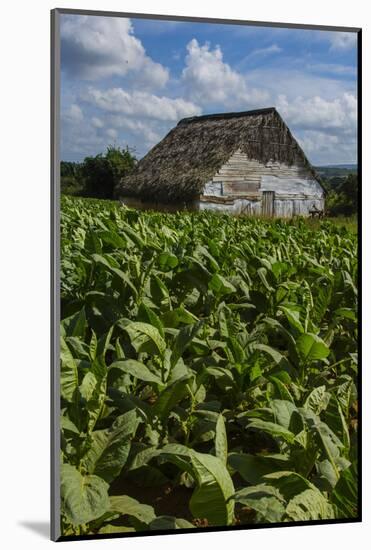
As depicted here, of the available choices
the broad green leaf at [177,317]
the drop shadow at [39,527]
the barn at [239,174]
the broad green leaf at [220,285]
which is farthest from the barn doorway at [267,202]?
the drop shadow at [39,527]

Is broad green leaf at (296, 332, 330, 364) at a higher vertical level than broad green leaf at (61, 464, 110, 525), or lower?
higher

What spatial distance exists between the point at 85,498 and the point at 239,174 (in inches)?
50.8

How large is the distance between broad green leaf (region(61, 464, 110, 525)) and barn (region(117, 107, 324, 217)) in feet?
3.36

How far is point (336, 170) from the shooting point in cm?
352

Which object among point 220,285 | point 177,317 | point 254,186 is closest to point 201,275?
point 220,285

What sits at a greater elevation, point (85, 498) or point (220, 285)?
point (220, 285)

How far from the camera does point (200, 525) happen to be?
3.12m

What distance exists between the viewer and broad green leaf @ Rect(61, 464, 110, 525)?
9.27ft

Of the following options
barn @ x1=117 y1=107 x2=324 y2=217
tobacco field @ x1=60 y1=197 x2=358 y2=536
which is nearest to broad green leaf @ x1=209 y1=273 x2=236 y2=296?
tobacco field @ x1=60 y1=197 x2=358 y2=536

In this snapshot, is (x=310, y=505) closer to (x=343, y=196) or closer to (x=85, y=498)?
(x=85, y=498)

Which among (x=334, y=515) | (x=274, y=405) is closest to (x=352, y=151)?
(x=274, y=405)

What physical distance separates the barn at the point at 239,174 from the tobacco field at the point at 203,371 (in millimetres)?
76

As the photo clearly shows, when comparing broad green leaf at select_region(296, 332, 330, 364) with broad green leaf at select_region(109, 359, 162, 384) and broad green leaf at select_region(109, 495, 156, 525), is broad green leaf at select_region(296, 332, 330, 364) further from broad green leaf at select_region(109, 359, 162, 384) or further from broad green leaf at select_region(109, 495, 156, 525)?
broad green leaf at select_region(109, 495, 156, 525)
